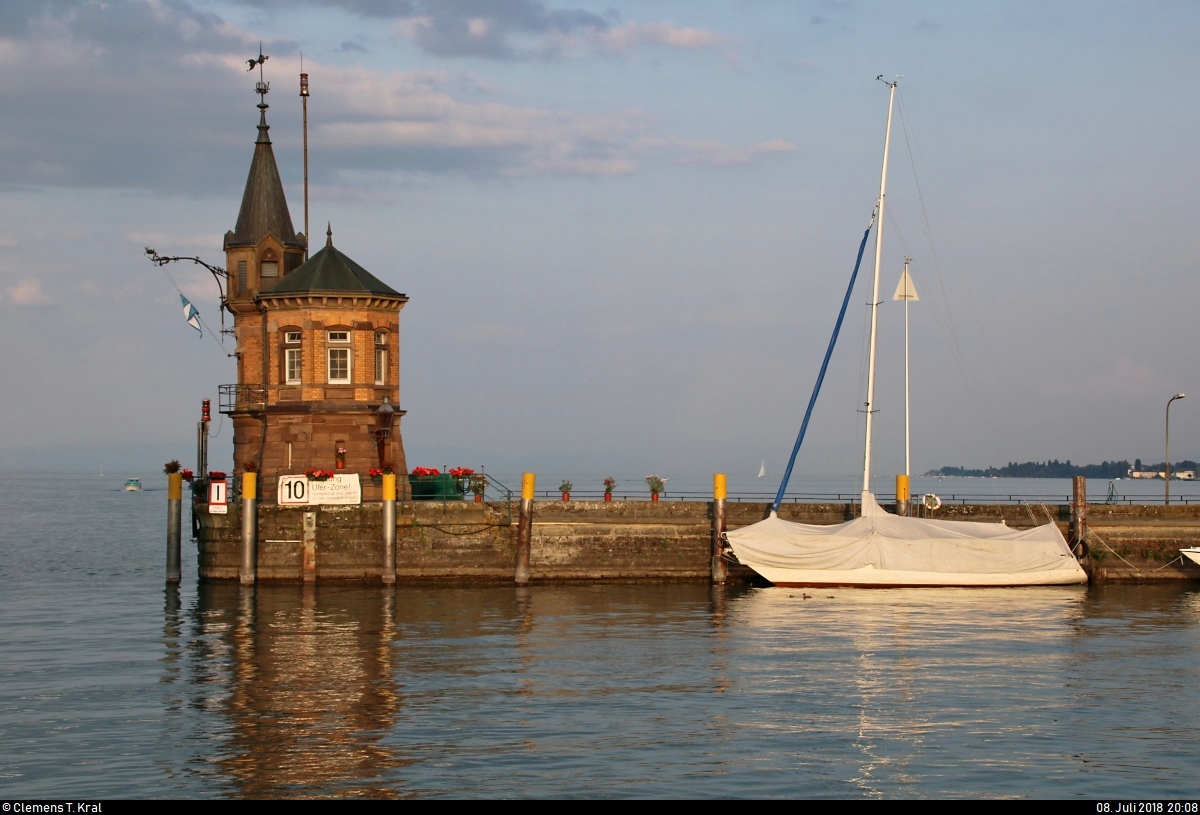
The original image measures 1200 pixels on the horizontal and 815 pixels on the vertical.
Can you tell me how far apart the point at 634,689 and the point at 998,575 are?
2091 cm

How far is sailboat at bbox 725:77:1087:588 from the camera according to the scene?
44.3m

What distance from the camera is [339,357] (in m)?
47.6

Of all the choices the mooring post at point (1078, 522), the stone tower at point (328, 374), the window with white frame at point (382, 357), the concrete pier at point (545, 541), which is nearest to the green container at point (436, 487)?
the stone tower at point (328, 374)

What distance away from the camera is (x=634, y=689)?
28.3 metres

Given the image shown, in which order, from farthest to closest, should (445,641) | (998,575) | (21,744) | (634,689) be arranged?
(998,575), (445,641), (634,689), (21,744)

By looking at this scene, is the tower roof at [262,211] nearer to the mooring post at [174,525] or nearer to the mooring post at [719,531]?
the mooring post at [174,525]

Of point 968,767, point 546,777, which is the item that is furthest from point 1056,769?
point 546,777

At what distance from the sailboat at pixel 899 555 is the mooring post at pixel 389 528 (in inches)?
456

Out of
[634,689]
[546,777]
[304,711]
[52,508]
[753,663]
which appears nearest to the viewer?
[546,777]

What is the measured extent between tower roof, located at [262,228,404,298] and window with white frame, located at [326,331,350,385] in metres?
1.70

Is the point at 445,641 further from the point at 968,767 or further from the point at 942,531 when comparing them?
the point at 942,531

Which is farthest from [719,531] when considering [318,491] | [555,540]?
[318,491]

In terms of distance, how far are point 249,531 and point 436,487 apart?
7048 mm

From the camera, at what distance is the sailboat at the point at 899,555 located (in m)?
44.3
